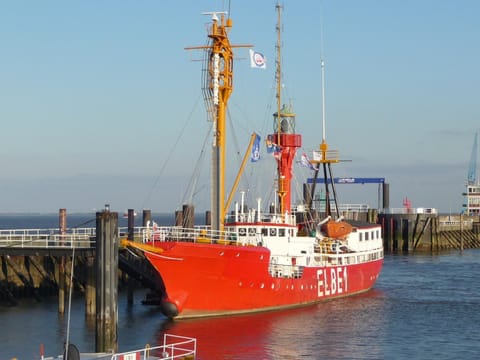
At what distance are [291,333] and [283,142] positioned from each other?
17927 millimetres

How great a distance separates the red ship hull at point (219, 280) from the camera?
44.0 meters

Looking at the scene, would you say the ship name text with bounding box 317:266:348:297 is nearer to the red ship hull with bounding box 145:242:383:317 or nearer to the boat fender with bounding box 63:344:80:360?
the red ship hull with bounding box 145:242:383:317

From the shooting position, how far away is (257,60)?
49312 mm

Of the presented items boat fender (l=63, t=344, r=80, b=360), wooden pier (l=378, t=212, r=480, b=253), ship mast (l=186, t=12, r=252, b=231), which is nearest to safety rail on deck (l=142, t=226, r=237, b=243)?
ship mast (l=186, t=12, r=252, b=231)

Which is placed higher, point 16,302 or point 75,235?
point 75,235

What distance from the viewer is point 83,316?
155 feet

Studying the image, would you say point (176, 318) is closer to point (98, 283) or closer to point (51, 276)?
point (98, 283)

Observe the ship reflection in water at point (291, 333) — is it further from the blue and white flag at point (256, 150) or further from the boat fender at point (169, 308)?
the blue and white flag at point (256, 150)

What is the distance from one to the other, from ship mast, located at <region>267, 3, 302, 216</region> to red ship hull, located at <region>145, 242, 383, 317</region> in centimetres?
785

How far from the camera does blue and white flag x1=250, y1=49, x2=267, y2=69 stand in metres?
49.1

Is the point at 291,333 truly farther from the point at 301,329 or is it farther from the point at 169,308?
the point at 169,308

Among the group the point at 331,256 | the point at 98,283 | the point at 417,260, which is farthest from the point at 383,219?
the point at 98,283

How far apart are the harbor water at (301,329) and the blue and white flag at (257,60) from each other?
47.4 ft

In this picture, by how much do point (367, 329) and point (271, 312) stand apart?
6.23 m
